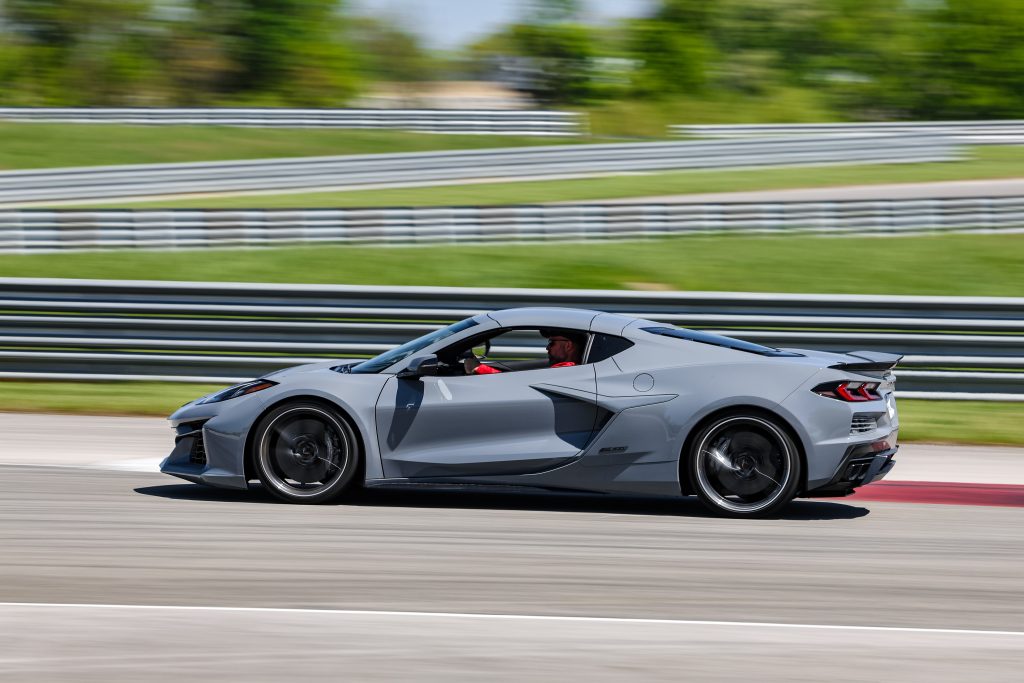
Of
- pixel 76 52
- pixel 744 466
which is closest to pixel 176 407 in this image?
pixel 744 466

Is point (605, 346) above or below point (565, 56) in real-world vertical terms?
below

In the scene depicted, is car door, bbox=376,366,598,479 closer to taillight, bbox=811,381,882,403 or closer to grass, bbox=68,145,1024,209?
taillight, bbox=811,381,882,403

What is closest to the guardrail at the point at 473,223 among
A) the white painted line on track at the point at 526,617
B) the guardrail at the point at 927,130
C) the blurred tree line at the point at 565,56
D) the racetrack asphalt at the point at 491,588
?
the racetrack asphalt at the point at 491,588

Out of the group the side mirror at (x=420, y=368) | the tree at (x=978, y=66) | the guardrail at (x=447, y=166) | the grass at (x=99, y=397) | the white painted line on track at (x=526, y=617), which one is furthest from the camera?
the tree at (x=978, y=66)

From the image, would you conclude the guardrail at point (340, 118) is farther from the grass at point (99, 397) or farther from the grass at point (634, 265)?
the grass at point (99, 397)

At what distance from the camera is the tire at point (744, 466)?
7094 millimetres

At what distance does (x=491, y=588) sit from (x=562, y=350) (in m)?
2.07

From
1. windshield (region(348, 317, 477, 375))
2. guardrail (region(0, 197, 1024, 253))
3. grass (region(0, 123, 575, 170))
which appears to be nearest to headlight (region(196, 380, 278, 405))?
windshield (region(348, 317, 477, 375))

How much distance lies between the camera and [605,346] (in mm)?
7328

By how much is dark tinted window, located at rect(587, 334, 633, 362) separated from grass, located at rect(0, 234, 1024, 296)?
8763 millimetres

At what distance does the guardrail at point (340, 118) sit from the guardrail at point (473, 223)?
1598 centimetres

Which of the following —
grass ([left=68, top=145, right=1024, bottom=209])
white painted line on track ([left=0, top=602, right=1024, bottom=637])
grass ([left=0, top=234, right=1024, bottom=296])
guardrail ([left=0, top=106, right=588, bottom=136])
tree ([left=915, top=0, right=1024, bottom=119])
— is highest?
tree ([left=915, top=0, right=1024, bottom=119])

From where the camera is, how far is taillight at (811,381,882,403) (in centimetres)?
711

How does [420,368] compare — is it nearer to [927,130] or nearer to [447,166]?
[447,166]
